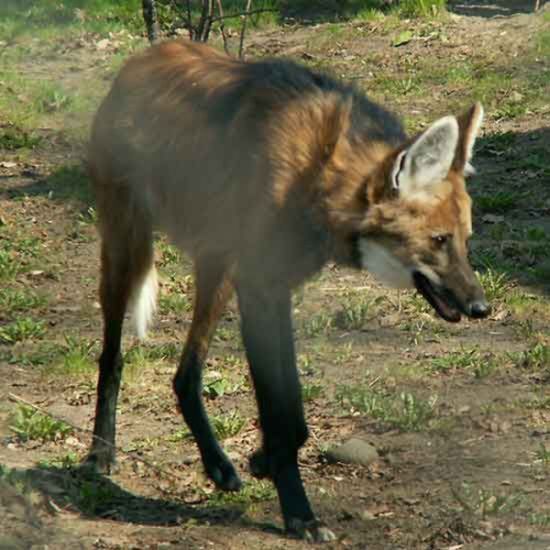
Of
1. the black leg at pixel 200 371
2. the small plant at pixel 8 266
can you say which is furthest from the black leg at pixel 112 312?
the small plant at pixel 8 266

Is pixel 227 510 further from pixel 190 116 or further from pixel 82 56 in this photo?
pixel 82 56

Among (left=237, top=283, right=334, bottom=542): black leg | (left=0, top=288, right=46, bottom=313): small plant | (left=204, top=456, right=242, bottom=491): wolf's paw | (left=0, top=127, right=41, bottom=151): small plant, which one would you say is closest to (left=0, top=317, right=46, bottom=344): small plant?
(left=0, top=288, right=46, bottom=313): small plant

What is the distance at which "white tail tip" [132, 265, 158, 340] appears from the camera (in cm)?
477

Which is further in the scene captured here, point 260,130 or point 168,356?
point 168,356

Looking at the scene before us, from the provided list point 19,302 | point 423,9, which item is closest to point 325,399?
point 19,302

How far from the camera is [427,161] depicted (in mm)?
3926

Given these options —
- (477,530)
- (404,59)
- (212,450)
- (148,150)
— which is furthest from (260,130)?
(404,59)

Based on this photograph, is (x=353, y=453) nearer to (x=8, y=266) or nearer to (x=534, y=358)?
(x=534, y=358)

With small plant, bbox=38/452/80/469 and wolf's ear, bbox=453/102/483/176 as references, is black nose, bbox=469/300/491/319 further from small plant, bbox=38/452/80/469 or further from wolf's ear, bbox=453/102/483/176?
small plant, bbox=38/452/80/469

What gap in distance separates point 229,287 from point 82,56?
6.42 metres

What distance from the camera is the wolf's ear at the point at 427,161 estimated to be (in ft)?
12.6

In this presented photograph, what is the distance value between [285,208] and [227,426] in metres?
1.17

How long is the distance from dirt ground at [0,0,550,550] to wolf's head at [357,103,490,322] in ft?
2.16

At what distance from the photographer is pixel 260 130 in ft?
13.6
